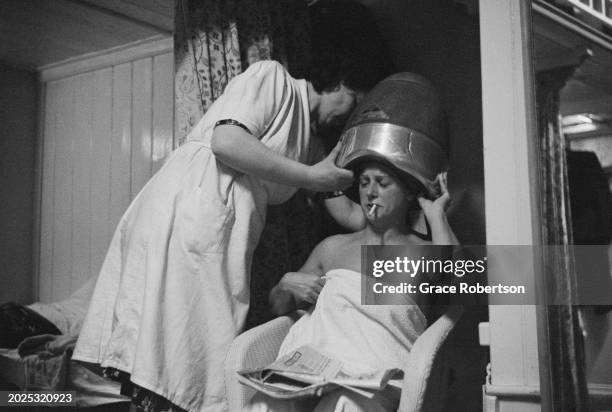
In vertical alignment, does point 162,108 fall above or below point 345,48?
above

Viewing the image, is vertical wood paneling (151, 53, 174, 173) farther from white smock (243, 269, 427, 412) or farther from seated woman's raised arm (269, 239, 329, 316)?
white smock (243, 269, 427, 412)

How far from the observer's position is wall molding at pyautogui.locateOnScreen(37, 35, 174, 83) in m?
2.60

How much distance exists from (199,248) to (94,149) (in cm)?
163

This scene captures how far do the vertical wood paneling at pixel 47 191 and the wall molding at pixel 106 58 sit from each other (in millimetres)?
Answer: 64

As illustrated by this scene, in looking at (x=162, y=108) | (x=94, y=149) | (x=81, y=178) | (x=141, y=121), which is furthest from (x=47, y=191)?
(x=162, y=108)

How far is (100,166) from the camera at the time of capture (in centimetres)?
281

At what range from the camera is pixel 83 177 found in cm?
287

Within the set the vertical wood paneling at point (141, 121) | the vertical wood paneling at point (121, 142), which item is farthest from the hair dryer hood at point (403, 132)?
the vertical wood paneling at point (121, 142)

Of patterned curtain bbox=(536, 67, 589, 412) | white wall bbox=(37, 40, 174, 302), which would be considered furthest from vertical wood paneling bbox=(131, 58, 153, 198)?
patterned curtain bbox=(536, 67, 589, 412)

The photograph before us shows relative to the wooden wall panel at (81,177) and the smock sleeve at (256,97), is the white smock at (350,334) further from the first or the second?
the wooden wall panel at (81,177)

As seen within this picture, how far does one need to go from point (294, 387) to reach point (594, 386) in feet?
1.62

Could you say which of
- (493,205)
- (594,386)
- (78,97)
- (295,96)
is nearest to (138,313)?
(295,96)

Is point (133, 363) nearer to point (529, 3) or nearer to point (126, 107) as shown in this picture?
point (529, 3)

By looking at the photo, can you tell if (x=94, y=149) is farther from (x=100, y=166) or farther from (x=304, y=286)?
(x=304, y=286)
